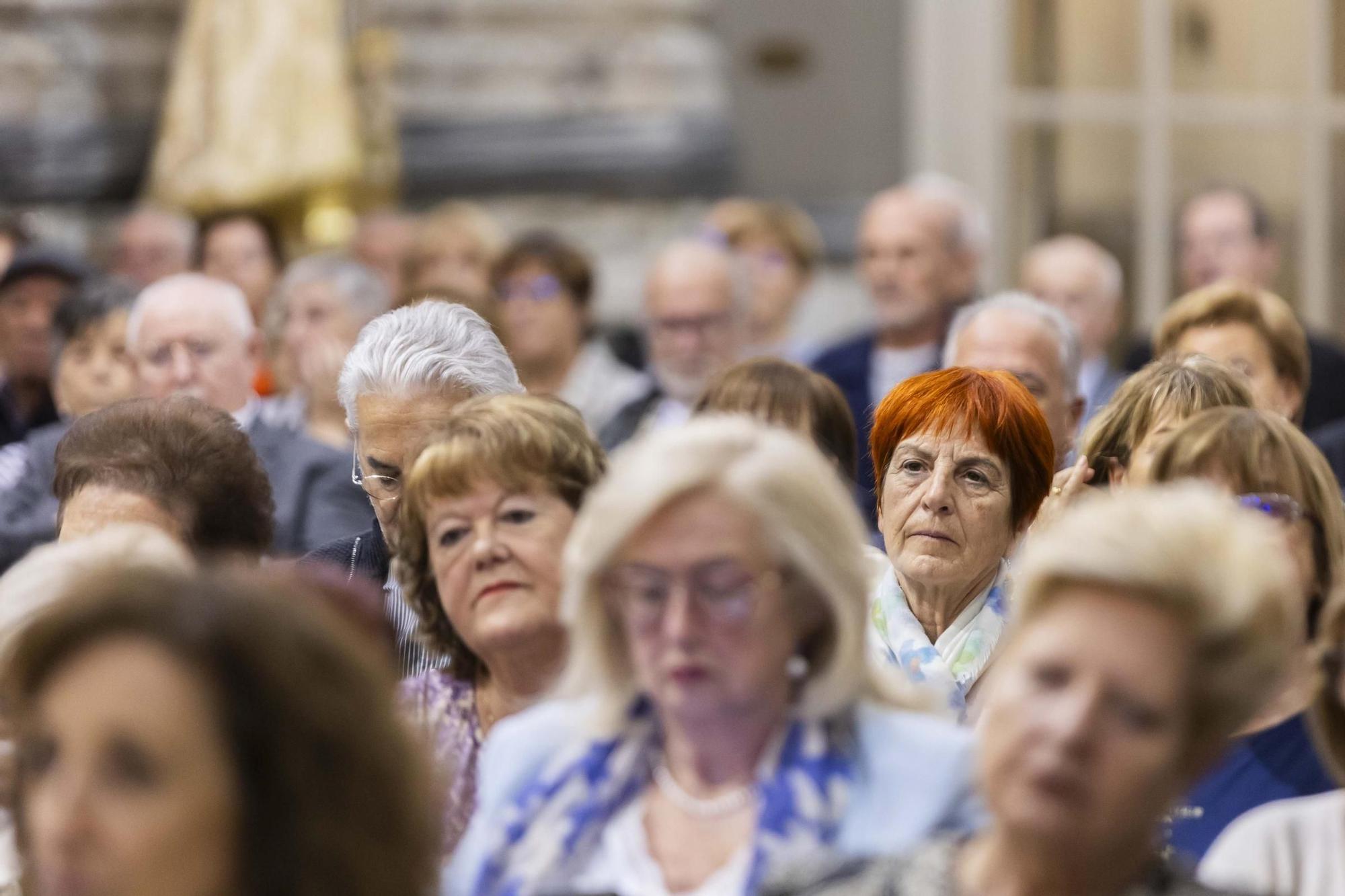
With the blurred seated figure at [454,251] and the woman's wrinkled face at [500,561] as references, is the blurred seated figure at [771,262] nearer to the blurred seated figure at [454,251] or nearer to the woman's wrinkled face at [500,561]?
the blurred seated figure at [454,251]

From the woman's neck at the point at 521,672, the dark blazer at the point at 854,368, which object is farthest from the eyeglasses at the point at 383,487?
the dark blazer at the point at 854,368

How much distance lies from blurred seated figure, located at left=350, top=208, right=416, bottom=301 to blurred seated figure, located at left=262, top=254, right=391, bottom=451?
3.73 ft

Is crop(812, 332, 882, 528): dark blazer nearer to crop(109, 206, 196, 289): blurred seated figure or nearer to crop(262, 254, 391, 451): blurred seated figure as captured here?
crop(262, 254, 391, 451): blurred seated figure

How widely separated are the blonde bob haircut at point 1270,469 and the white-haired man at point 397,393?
1400 millimetres

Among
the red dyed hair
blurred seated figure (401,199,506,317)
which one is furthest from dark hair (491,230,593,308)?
the red dyed hair

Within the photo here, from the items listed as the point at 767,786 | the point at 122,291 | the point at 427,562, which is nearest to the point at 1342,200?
the point at 122,291

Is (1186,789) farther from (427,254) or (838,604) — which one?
(427,254)

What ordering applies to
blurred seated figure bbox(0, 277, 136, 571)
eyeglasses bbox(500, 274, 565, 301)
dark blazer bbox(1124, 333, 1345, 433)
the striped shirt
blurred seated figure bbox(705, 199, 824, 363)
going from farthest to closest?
blurred seated figure bbox(705, 199, 824, 363) → eyeglasses bbox(500, 274, 565, 301) → dark blazer bbox(1124, 333, 1345, 433) → blurred seated figure bbox(0, 277, 136, 571) → the striped shirt

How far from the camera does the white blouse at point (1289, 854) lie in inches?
107

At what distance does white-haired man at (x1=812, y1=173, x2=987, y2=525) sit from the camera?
6.73 meters

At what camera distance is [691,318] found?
6855 millimetres

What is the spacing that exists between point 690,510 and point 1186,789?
684 millimetres

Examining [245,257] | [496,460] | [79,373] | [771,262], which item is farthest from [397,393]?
[771,262]

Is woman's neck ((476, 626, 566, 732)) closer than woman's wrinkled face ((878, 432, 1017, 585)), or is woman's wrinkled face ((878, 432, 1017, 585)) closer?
woman's neck ((476, 626, 566, 732))
